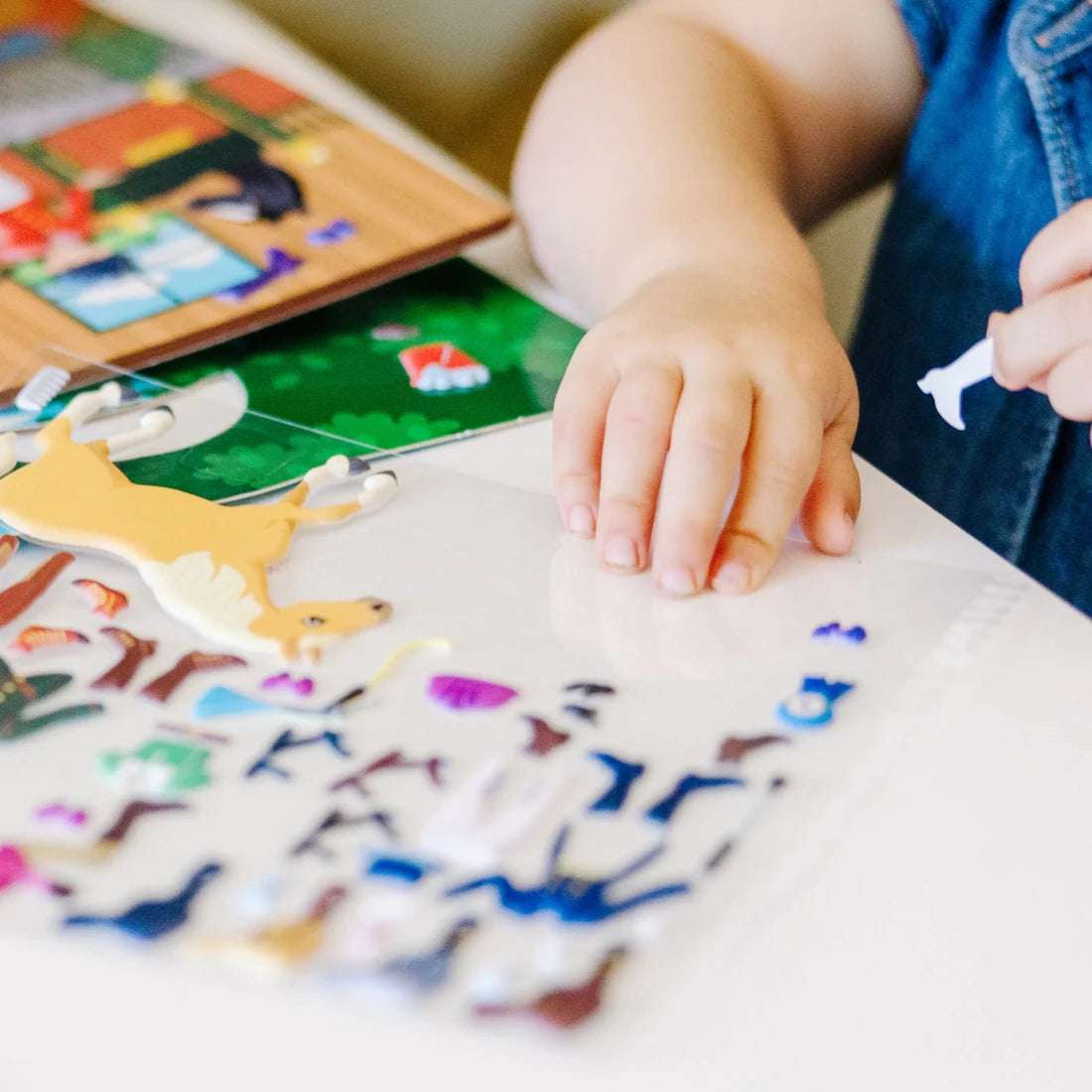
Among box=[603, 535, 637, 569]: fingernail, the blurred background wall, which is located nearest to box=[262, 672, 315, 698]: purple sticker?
box=[603, 535, 637, 569]: fingernail

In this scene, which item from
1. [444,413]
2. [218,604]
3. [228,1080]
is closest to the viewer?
[228,1080]

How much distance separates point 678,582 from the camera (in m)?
0.40

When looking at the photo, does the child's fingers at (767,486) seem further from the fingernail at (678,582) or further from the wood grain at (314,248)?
the wood grain at (314,248)

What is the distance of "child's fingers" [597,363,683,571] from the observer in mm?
413

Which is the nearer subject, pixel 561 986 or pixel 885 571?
pixel 561 986

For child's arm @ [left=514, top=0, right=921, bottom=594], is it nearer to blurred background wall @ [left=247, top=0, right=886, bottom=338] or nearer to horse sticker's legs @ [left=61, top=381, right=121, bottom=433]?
horse sticker's legs @ [left=61, top=381, right=121, bottom=433]

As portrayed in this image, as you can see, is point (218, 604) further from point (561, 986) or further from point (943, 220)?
point (943, 220)

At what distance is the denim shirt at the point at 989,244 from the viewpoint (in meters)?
0.58

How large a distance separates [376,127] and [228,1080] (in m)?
0.57

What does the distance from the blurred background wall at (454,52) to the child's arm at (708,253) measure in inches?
18.0

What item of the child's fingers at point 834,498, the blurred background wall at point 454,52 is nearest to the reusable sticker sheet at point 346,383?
the child's fingers at point 834,498

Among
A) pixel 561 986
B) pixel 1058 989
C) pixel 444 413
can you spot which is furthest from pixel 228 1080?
pixel 444 413

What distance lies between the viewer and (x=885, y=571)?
42 centimetres

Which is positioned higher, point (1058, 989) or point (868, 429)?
point (1058, 989)
